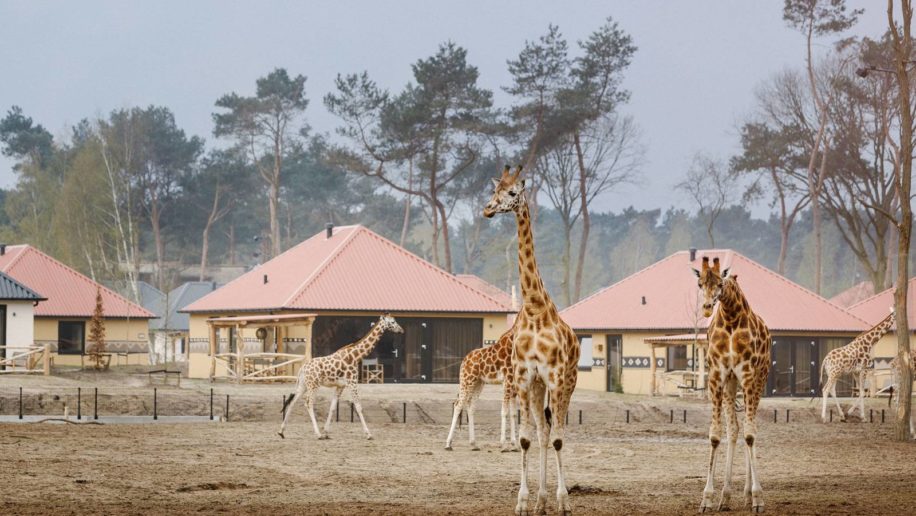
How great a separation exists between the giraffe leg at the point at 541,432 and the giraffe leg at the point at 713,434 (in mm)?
1926

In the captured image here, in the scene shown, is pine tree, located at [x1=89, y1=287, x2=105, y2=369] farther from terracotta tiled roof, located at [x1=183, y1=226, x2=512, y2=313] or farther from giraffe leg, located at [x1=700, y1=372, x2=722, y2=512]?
giraffe leg, located at [x1=700, y1=372, x2=722, y2=512]

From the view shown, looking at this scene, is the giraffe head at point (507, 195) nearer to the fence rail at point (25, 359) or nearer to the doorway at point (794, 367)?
the fence rail at point (25, 359)

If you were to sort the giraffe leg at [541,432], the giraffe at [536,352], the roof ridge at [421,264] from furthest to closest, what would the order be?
the roof ridge at [421,264], the giraffe at [536,352], the giraffe leg at [541,432]

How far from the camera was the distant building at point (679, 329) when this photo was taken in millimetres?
54312

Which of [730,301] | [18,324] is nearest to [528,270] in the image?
[730,301]

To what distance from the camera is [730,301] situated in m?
17.3

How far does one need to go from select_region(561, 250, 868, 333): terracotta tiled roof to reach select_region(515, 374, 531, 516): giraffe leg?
36614 millimetres

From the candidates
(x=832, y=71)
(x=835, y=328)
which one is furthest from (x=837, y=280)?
(x=835, y=328)

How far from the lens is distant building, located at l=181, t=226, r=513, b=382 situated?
52.2 m

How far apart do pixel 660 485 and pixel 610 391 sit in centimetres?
3625

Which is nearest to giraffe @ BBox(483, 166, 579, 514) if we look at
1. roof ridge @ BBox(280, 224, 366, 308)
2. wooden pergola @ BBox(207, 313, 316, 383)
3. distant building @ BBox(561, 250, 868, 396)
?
wooden pergola @ BBox(207, 313, 316, 383)

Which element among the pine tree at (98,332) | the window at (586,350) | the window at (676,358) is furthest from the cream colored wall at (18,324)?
the window at (676,358)

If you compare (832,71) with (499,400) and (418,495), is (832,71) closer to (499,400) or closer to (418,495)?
(499,400)

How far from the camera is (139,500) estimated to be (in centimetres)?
1819
